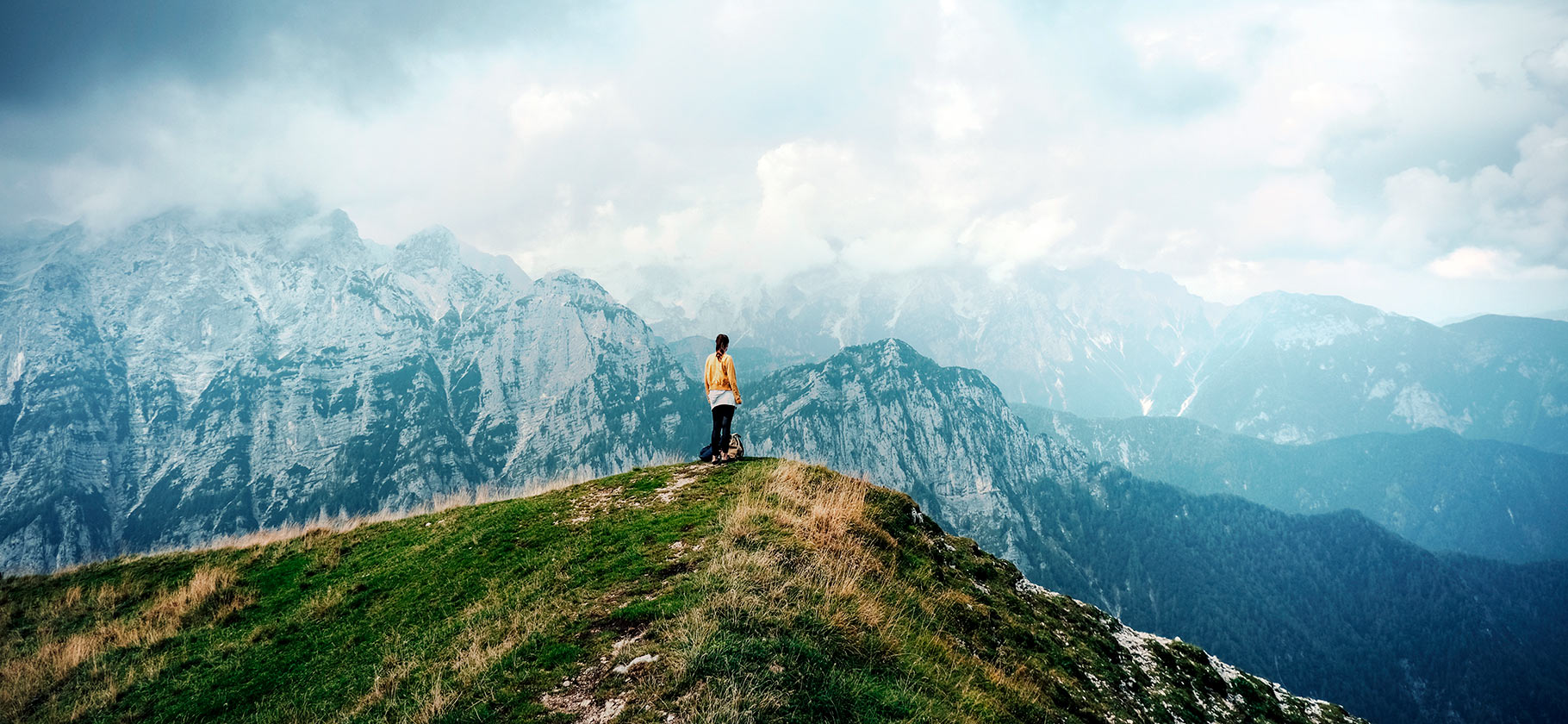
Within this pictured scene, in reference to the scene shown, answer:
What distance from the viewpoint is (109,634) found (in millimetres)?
13508

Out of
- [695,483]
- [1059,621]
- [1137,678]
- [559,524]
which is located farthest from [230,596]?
[1137,678]

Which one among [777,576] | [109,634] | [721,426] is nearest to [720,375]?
[721,426]

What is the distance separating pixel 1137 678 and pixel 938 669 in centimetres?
962

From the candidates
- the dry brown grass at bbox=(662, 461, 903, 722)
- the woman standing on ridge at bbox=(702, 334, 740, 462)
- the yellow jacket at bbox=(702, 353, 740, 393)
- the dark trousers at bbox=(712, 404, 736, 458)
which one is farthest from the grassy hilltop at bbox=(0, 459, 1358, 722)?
the yellow jacket at bbox=(702, 353, 740, 393)

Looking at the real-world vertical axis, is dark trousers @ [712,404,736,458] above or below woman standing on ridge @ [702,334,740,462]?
below

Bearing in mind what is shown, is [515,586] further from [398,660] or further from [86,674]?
[86,674]

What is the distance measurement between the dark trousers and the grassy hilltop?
110cm

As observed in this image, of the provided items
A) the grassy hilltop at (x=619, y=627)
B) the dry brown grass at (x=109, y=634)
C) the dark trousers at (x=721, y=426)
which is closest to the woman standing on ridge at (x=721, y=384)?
the dark trousers at (x=721, y=426)

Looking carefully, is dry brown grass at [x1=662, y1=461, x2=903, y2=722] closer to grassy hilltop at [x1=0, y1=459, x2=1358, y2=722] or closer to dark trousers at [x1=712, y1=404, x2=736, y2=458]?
grassy hilltop at [x1=0, y1=459, x2=1358, y2=722]

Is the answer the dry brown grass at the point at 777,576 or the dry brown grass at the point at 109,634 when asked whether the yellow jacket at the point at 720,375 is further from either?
the dry brown grass at the point at 109,634

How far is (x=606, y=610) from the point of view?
33.0 feet

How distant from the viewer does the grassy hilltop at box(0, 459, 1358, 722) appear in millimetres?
7867

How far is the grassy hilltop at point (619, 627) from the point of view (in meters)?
7.87

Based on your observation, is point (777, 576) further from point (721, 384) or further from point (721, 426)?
point (721, 426)
